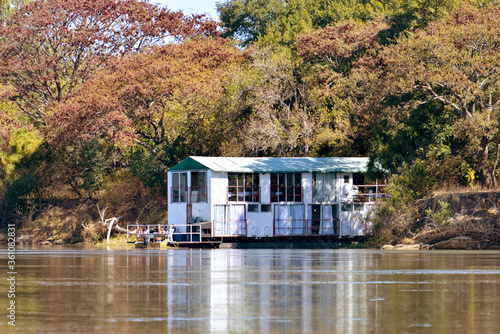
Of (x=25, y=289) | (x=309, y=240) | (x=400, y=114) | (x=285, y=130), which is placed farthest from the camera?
(x=285, y=130)

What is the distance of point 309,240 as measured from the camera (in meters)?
58.9

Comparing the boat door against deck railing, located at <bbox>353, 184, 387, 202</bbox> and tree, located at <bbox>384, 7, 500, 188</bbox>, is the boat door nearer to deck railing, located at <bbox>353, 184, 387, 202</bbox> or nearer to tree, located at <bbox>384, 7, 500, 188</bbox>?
deck railing, located at <bbox>353, 184, 387, 202</bbox>

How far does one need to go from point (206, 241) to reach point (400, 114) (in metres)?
15.4

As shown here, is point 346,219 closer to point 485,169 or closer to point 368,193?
point 368,193

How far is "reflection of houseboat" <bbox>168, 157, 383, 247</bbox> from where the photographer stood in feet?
188

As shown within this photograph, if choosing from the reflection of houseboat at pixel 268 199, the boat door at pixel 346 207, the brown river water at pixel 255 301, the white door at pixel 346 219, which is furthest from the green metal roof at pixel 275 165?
the brown river water at pixel 255 301

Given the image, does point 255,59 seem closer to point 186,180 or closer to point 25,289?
point 186,180

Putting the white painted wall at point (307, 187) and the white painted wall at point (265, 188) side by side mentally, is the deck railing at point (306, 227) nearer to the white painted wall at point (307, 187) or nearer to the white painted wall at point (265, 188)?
the white painted wall at point (307, 187)

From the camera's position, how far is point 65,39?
71438mm

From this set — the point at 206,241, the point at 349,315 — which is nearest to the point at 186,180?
the point at 206,241

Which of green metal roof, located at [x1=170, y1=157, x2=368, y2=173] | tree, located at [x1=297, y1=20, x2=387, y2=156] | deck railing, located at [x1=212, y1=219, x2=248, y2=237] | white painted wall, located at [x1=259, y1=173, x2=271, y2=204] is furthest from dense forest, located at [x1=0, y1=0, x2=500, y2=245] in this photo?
deck railing, located at [x1=212, y1=219, x2=248, y2=237]

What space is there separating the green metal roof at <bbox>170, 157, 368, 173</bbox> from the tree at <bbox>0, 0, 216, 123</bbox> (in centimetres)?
1582

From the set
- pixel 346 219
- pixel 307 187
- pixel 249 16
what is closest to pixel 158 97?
pixel 307 187

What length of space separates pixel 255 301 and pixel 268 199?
42.4m
